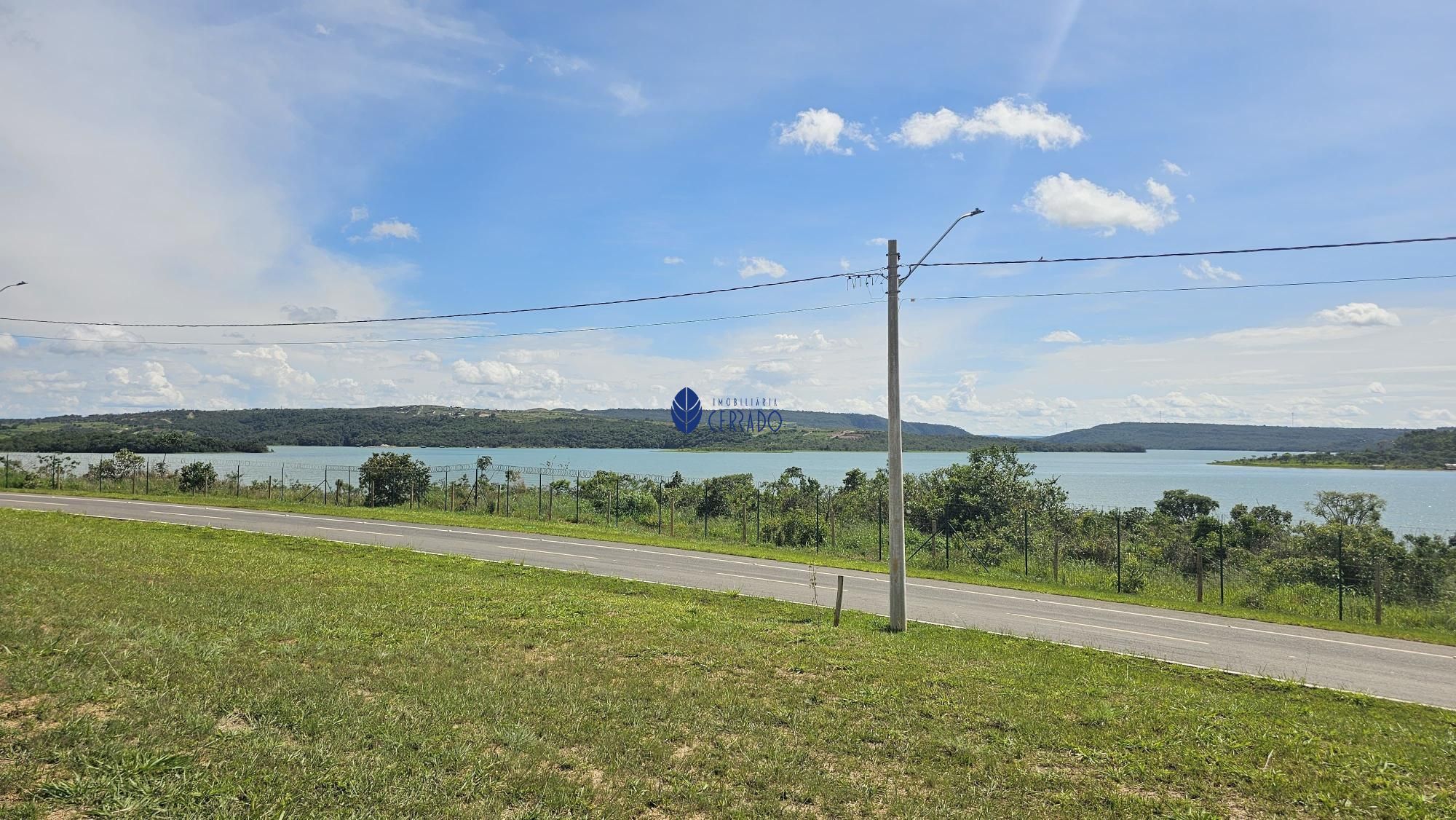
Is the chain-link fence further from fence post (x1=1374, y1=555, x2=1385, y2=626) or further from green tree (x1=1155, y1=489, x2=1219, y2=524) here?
green tree (x1=1155, y1=489, x2=1219, y2=524)

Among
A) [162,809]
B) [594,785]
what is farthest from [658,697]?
[162,809]

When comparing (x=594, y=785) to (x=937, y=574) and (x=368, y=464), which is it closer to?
(x=937, y=574)

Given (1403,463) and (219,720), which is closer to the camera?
(219,720)

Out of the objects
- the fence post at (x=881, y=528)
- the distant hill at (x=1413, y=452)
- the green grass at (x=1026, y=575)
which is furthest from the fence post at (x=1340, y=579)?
the distant hill at (x=1413, y=452)

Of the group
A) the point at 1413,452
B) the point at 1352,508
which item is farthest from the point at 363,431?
the point at 1413,452

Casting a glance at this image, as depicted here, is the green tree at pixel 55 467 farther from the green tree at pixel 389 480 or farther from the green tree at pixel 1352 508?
the green tree at pixel 1352 508

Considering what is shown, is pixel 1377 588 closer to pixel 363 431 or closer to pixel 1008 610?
pixel 1008 610
